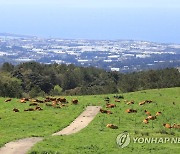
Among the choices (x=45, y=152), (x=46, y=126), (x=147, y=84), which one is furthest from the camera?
(x=147, y=84)

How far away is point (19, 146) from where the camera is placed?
989 inches

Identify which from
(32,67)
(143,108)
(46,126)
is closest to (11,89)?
(143,108)

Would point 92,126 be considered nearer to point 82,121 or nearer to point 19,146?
point 82,121

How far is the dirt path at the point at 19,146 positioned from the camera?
78.6 feet

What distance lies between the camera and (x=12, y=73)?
336 feet

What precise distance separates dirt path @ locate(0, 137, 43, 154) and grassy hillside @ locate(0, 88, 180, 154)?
1.74 feet

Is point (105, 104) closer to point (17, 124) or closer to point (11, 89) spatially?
point (17, 124)

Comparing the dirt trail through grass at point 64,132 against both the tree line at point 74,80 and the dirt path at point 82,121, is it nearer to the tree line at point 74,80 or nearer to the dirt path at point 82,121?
the dirt path at point 82,121

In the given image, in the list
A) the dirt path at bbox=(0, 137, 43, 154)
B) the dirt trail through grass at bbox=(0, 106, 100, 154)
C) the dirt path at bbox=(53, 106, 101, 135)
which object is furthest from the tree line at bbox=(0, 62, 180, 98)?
the dirt path at bbox=(0, 137, 43, 154)

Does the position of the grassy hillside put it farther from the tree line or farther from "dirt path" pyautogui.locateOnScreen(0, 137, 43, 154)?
the tree line

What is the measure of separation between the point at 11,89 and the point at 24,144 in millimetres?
39153

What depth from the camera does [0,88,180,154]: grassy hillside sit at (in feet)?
82.7

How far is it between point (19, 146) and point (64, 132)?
602 centimetres

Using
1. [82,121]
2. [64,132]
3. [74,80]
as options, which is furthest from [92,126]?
[74,80]
